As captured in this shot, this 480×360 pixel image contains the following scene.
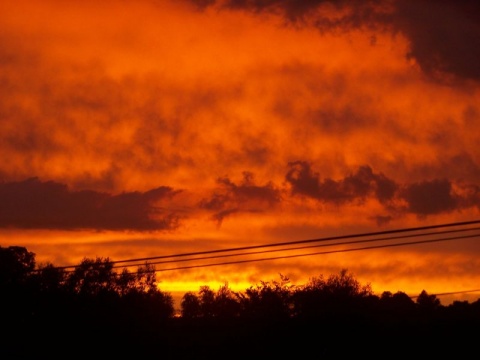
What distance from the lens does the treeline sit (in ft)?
144

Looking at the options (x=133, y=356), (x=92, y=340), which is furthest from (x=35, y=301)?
(x=133, y=356)

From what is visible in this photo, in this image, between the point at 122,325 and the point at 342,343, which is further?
the point at 122,325

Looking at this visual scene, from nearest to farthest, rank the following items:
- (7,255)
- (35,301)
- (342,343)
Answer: (342,343), (35,301), (7,255)

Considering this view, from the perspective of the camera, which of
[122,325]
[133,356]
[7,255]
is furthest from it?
[7,255]

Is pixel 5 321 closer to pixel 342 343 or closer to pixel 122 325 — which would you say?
pixel 122 325

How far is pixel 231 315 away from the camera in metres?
53.3

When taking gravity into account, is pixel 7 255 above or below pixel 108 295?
above

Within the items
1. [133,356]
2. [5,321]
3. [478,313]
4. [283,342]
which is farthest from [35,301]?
[478,313]

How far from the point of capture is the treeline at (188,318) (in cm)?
4394

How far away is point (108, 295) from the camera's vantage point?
54.7 meters

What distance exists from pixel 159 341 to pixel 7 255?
812 inches

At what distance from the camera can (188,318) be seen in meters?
53.5

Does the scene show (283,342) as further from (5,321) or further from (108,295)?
(5,321)

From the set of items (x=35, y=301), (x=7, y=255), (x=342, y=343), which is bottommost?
(x=342, y=343)
